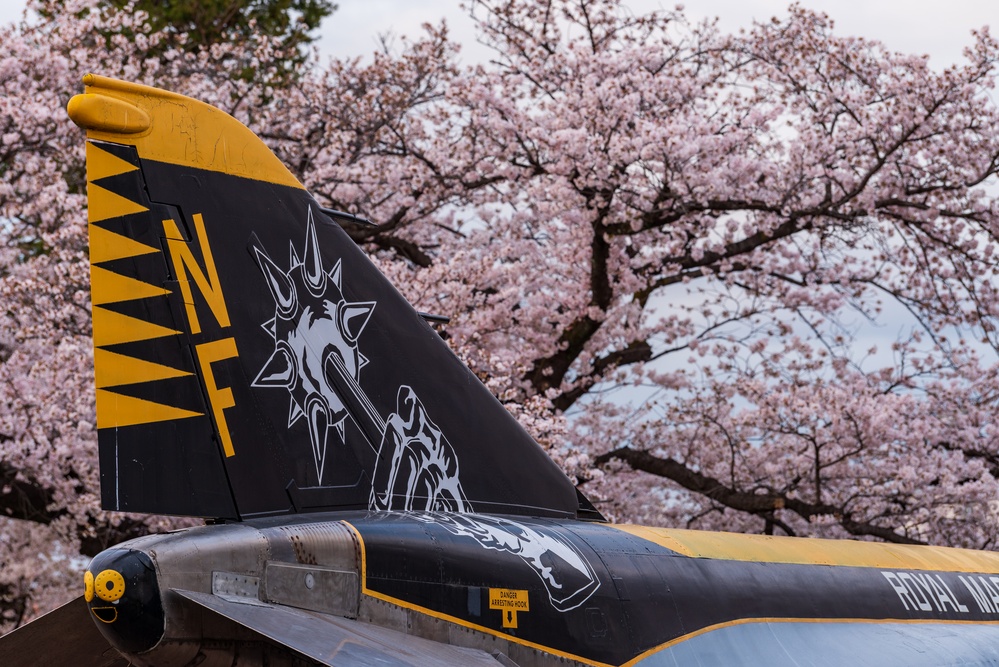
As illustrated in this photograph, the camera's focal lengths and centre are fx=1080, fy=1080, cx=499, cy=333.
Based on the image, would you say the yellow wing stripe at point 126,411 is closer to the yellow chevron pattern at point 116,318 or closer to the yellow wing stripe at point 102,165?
Answer: the yellow chevron pattern at point 116,318

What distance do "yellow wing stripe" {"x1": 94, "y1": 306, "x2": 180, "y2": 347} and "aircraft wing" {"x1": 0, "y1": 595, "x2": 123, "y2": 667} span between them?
1308 mm

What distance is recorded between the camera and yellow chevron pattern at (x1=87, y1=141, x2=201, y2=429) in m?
5.38

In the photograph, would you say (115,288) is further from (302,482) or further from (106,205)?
(302,482)

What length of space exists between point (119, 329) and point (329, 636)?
193 centimetres

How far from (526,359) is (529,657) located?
924cm

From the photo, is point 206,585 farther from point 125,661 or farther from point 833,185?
point 833,185

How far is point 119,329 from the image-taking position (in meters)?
5.52

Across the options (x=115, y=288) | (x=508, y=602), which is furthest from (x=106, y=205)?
(x=508, y=602)

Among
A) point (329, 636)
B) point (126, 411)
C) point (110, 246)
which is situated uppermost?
point (110, 246)

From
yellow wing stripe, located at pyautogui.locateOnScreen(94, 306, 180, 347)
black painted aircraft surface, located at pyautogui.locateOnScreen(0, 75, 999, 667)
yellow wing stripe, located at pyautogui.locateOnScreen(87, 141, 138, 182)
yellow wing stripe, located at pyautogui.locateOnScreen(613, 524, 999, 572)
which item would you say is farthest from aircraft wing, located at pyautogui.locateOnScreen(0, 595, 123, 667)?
yellow wing stripe, located at pyautogui.locateOnScreen(613, 524, 999, 572)

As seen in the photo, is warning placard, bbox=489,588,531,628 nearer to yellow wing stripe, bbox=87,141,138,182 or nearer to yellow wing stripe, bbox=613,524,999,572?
yellow wing stripe, bbox=613,524,999,572

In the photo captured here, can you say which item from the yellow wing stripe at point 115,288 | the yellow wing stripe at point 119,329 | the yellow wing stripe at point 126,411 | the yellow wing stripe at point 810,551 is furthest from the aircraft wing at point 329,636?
the yellow wing stripe at point 810,551

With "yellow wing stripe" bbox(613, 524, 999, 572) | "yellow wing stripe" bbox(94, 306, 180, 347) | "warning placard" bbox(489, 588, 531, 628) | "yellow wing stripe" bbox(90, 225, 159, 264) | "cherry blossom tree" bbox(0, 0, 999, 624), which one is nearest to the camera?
"yellow wing stripe" bbox(94, 306, 180, 347)

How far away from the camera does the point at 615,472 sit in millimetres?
16969
